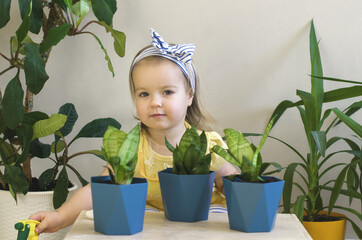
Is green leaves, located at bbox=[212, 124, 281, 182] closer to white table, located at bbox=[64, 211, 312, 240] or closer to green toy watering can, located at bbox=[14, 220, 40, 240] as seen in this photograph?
white table, located at bbox=[64, 211, 312, 240]

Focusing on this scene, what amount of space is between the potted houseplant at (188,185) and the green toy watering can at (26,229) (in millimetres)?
287

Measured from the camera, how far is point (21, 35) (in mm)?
1653

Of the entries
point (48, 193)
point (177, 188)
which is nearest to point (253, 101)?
point (48, 193)

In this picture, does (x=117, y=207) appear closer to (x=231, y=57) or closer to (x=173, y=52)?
(x=173, y=52)

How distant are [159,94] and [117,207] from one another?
58cm

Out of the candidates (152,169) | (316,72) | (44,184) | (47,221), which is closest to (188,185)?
(47,221)

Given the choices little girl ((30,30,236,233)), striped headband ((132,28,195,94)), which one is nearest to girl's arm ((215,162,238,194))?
little girl ((30,30,236,233))

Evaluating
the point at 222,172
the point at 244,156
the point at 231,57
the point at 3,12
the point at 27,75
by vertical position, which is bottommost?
the point at 222,172

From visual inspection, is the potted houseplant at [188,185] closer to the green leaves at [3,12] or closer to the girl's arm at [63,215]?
the girl's arm at [63,215]

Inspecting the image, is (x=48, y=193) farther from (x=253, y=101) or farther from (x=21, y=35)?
(x=253, y=101)

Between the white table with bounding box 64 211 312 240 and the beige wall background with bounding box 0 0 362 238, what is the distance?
1.36 metres

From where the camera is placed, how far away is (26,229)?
37.1 inches

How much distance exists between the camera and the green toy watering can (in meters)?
0.92

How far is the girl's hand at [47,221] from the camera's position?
1015 mm
